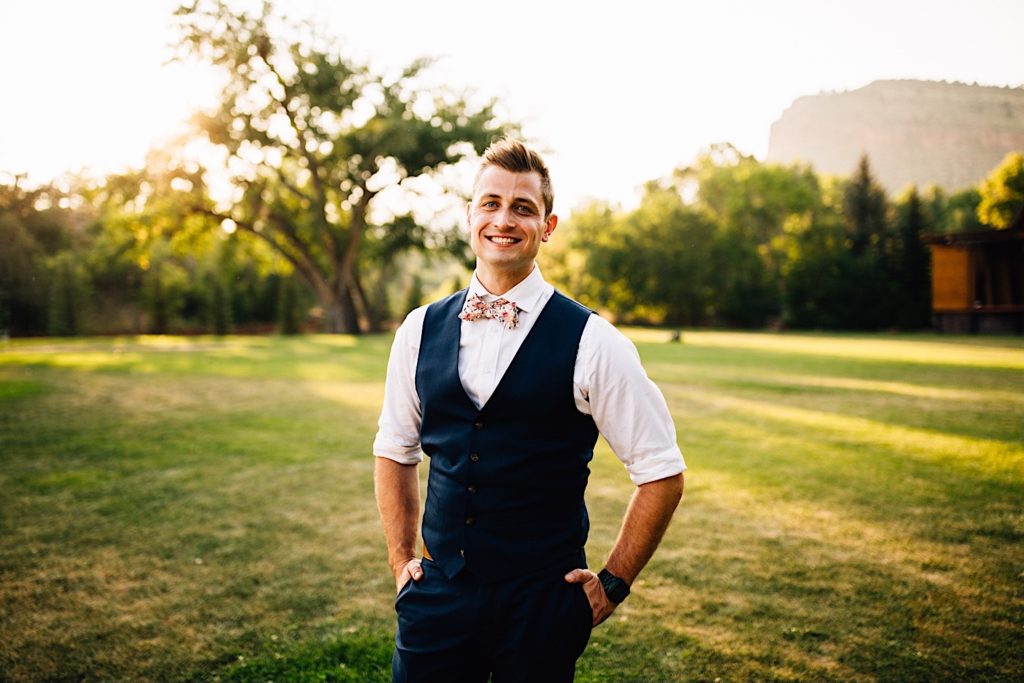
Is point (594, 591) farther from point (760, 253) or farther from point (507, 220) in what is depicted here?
point (760, 253)

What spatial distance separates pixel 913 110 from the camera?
6.32 metres

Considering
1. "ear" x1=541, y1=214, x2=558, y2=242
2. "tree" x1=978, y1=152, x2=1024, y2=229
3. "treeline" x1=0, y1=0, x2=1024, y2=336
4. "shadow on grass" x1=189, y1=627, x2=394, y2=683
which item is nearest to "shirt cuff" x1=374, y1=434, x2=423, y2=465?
"ear" x1=541, y1=214, x2=558, y2=242

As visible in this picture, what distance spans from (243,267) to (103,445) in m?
41.4

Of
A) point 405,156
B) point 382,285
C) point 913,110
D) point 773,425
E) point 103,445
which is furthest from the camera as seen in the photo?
point 382,285

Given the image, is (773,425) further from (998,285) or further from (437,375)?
(437,375)

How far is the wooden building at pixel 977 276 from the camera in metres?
4.01

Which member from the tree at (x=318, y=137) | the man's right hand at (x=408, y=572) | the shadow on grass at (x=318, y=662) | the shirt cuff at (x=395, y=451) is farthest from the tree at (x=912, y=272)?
the man's right hand at (x=408, y=572)

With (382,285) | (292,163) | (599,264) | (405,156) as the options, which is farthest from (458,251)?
(599,264)

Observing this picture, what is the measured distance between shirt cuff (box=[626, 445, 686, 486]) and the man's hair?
34.1 inches

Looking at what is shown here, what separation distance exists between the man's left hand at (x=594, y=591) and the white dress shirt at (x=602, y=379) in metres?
0.33

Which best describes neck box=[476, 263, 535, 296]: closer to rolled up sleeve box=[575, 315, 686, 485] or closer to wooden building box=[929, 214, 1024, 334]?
rolled up sleeve box=[575, 315, 686, 485]

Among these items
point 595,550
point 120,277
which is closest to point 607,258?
point 120,277

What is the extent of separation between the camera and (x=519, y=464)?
1.88 m

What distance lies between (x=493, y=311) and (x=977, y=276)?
370 cm
